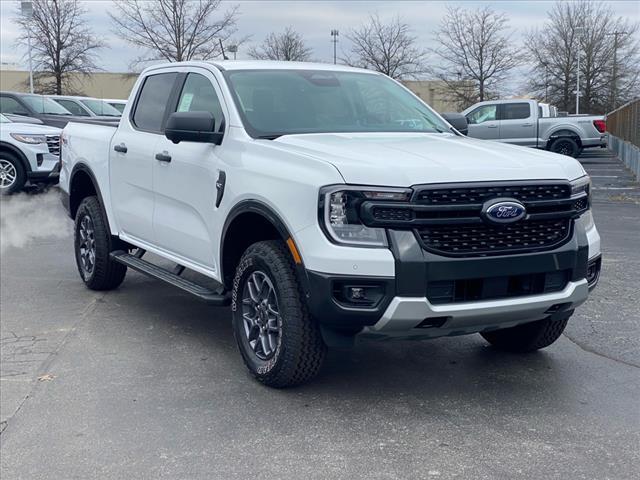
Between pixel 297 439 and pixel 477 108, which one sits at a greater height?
pixel 477 108

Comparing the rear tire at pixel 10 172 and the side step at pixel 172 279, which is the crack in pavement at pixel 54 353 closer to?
the side step at pixel 172 279

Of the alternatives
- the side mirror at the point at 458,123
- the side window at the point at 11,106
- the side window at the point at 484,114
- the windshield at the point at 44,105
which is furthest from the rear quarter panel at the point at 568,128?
the side mirror at the point at 458,123

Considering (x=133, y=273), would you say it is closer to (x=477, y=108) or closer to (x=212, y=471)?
(x=212, y=471)

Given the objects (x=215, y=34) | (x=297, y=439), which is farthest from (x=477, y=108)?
(x=297, y=439)

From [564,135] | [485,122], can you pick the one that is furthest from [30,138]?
[564,135]

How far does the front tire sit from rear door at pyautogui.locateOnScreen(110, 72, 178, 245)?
152 centimetres

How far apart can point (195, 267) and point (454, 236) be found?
2.08 metres

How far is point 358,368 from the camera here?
5.06 m

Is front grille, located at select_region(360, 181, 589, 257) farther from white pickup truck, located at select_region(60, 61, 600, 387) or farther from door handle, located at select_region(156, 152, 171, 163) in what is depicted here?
door handle, located at select_region(156, 152, 171, 163)

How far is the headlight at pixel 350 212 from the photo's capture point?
3945mm

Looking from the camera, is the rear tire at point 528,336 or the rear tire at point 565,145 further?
the rear tire at point 565,145

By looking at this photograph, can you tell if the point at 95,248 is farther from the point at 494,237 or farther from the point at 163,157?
the point at 494,237

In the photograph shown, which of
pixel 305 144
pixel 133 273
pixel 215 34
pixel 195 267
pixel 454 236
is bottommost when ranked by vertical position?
pixel 133 273

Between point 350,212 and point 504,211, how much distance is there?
802mm
